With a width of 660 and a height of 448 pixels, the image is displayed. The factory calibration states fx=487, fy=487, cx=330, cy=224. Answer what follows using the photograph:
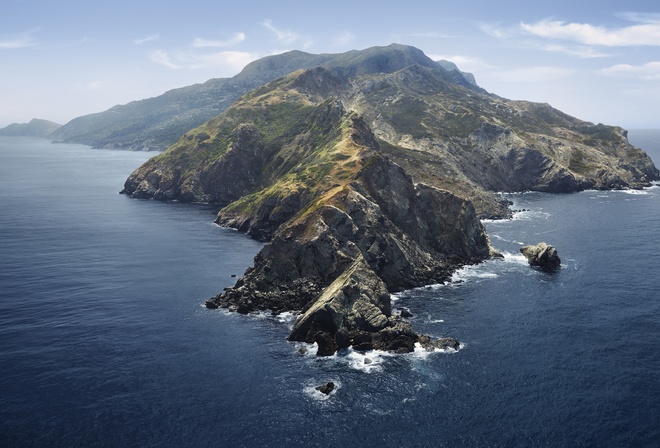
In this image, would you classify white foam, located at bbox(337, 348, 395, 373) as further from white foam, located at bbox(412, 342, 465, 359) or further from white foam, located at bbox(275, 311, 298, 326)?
white foam, located at bbox(275, 311, 298, 326)

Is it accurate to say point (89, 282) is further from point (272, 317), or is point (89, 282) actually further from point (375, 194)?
point (375, 194)

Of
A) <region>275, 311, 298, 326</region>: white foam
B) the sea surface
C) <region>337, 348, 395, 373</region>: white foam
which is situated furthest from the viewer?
<region>275, 311, 298, 326</region>: white foam

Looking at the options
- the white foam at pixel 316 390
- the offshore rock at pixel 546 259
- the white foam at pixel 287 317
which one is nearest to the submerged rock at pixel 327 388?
the white foam at pixel 316 390

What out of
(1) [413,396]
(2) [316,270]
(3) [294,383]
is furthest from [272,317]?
(1) [413,396]

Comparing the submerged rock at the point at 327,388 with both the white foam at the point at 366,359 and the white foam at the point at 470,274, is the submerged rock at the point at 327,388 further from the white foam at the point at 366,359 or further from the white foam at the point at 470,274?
the white foam at the point at 470,274

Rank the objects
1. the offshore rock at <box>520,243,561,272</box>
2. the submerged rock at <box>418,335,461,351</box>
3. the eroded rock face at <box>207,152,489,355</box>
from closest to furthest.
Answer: the submerged rock at <box>418,335,461,351</box> → the eroded rock face at <box>207,152,489,355</box> → the offshore rock at <box>520,243,561,272</box>

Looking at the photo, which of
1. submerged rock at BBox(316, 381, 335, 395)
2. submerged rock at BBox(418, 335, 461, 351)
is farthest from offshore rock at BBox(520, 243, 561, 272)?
submerged rock at BBox(316, 381, 335, 395)

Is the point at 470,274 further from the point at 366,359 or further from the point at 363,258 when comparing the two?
the point at 366,359

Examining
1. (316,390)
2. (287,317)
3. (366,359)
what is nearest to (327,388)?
(316,390)
